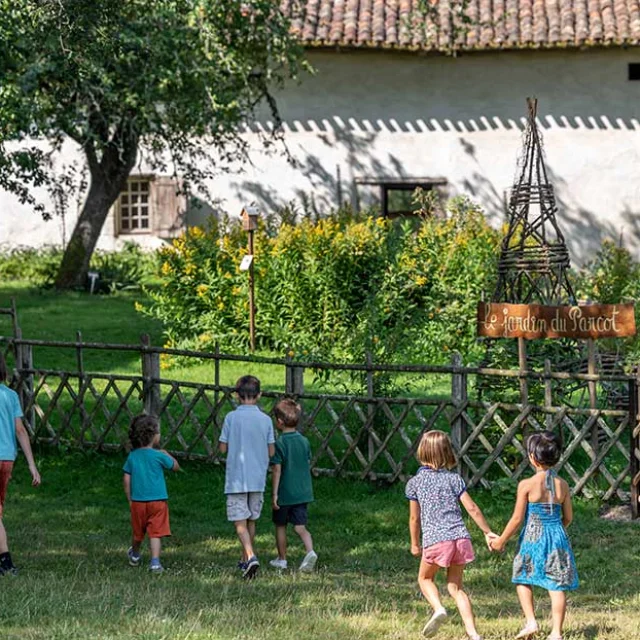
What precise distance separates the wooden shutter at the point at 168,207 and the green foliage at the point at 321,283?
644 centimetres

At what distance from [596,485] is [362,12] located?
15253 mm

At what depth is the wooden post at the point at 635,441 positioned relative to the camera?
31.8 ft

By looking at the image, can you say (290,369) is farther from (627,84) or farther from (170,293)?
(627,84)

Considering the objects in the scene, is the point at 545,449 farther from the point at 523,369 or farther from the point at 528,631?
the point at 523,369

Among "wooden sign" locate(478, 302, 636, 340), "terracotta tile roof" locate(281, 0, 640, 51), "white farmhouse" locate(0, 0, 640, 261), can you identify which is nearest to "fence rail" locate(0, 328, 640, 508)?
"wooden sign" locate(478, 302, 636, 340)

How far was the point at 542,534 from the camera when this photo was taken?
681cm

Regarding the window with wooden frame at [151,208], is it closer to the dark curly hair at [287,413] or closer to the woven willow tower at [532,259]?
the woven willow tower at [532,259]

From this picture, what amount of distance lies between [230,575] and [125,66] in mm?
7255

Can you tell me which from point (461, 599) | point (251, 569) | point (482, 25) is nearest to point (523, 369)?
point (251, 569)

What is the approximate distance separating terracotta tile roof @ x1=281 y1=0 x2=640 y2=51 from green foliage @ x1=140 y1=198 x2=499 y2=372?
18.3ft

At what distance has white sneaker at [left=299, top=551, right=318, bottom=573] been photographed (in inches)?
336

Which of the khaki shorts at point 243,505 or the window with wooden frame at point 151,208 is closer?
the khaki shorts at point 243,505

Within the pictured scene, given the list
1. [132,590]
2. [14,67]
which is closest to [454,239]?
[14,67]

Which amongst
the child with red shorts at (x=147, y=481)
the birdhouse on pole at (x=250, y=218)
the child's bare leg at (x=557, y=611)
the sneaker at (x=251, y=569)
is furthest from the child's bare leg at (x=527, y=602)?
the birdhouse on pole at (x=250, y=218)
